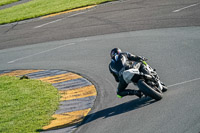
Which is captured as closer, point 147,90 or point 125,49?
point 147,90

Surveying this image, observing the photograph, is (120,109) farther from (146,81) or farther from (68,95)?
(68,95)

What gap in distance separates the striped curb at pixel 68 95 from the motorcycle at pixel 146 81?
1.61 metres

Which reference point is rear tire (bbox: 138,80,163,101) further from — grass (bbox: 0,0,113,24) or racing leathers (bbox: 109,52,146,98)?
grass (bbox: 0,0,113,24)

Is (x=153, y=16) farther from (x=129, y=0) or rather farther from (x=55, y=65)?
(x=55, y=65)

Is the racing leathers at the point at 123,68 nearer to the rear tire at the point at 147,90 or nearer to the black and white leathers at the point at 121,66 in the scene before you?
the black and white leathers at the point at 121,66

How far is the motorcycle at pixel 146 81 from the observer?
9500mm

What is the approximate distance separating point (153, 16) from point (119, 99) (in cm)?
996

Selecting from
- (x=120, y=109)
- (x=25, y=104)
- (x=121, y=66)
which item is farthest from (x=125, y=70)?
(x=25, y=104)

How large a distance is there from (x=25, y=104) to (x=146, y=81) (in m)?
3.90

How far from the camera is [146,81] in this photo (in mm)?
9930

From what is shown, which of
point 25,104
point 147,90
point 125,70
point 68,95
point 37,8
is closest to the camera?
point 147,90

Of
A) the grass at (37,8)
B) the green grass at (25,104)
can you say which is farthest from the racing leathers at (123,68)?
the grass at (37,8)

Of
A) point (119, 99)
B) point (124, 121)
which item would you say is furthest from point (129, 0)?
point (124, 121)

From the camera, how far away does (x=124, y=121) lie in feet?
29.7
